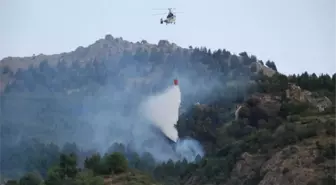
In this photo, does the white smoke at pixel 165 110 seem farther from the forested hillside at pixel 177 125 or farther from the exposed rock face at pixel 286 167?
the exposed rock face at pixel 286 167

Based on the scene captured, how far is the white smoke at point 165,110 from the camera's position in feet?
438

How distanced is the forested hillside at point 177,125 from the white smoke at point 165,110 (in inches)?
74.0

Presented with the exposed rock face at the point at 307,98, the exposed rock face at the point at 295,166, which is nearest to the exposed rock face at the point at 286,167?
the exposed rock face at the point at 295,166

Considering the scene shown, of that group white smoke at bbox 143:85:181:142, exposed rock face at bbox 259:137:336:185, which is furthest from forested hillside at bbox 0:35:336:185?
white smoke at bbox 143:85:181:142

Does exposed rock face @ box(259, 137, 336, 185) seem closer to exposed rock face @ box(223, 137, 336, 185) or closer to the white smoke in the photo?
exposed rock face @ box(223, 137, 336, 185)

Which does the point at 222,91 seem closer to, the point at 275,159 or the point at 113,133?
the point at 113,133

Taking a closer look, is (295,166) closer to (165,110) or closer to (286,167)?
(286,167)

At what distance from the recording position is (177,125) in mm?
122750

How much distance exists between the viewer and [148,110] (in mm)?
163125

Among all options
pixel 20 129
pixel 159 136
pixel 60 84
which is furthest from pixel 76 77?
pixel 159 136

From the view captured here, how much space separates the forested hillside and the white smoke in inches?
74.0

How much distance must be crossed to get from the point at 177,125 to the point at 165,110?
26.1m

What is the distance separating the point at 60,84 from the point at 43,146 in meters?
65.3

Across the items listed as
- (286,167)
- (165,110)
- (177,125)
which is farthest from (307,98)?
(165,110)
